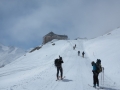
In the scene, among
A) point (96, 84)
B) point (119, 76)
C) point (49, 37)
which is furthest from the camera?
point (49, 37)

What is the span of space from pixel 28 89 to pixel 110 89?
584cm

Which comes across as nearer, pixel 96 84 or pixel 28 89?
pixel 28 89

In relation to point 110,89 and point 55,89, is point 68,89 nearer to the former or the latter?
point 55,89

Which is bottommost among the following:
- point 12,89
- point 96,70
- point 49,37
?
point 12,89

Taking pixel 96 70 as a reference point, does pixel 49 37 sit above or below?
above

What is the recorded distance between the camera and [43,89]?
10727 millimetres

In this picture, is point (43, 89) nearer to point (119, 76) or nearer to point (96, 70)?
point (96, 70)

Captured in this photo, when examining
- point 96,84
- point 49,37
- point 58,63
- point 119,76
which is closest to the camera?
point 96,84

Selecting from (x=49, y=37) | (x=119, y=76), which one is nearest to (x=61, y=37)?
(x=49, y=37)

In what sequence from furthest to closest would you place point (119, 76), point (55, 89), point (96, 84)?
point (119, 76), point (96, 84), point (55, 89)

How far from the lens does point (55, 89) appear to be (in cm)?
1060

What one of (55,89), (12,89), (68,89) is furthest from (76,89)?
(12,89)

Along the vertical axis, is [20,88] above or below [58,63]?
below

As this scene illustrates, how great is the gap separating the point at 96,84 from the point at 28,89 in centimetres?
526
